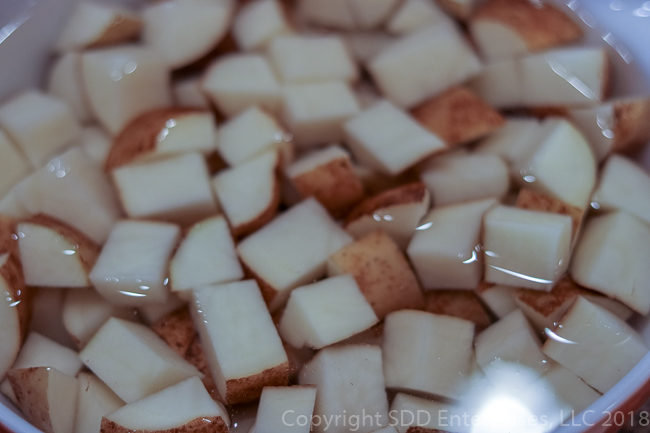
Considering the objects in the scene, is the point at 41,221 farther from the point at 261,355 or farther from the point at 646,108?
the point at 646,108

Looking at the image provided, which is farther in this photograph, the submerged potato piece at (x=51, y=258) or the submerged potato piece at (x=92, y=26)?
the submerged potato piece at (x=92, y=26)

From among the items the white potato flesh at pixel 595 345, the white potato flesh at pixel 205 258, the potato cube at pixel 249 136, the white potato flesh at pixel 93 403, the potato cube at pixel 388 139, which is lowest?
the white potato flesh at pixel 595 345

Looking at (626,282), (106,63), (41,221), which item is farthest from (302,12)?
(626,282)

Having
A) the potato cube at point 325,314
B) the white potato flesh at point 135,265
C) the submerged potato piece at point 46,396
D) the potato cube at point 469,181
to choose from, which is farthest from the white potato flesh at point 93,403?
the potato cube at point 469,181

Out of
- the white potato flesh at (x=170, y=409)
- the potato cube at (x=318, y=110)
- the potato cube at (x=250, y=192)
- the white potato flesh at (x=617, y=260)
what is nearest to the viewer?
the white potato flesh at (x=170, y=409)

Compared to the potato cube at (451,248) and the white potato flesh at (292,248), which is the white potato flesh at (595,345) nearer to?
the potato cube at (451,248)

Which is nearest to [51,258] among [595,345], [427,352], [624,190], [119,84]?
[119,84]

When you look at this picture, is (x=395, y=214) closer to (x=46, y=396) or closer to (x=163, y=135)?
(x=163, y=135)

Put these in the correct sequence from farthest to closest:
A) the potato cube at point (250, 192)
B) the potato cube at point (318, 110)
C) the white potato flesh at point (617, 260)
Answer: the potato cube at point (318, 110) < the potato cube at point (250, 192) < the white potato flesh at point (617, 260)
